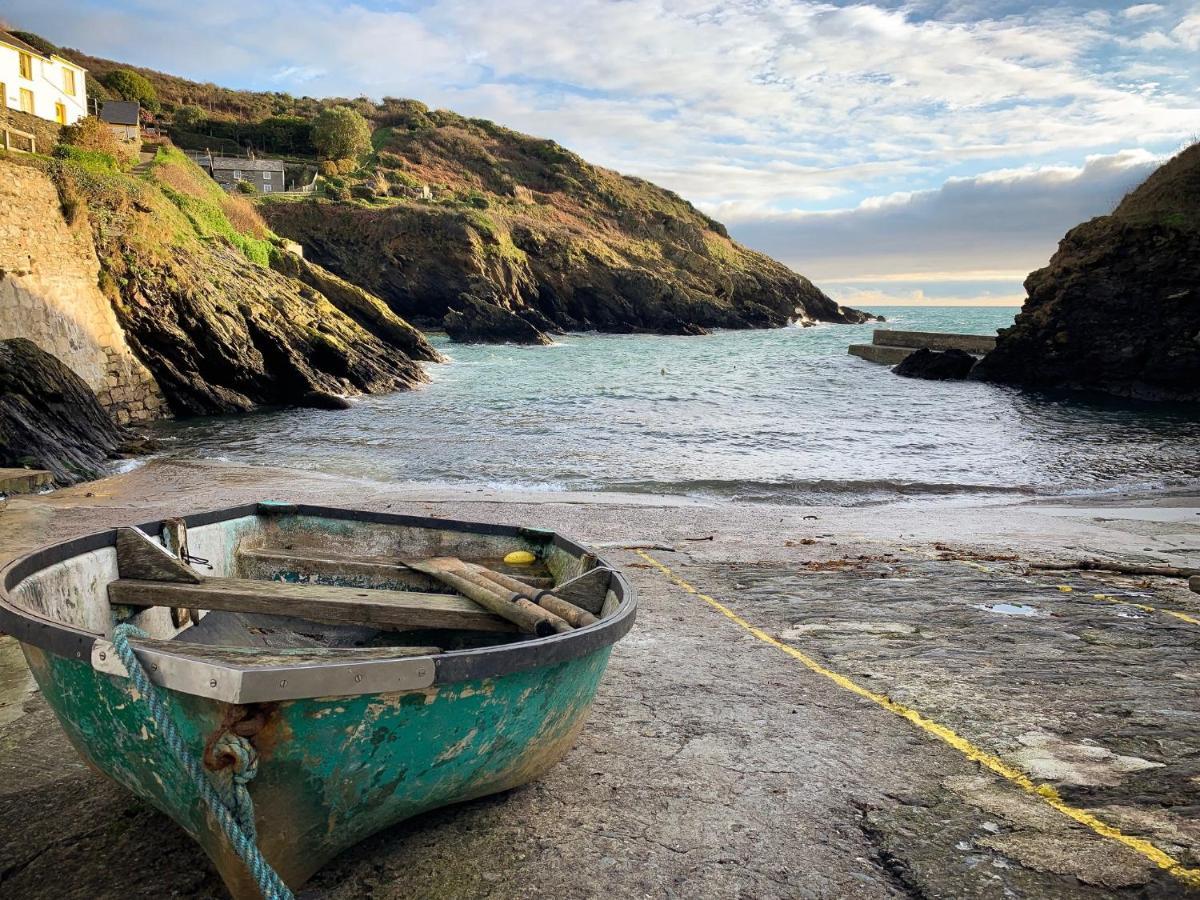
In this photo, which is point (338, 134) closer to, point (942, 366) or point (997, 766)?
point (942, 366)

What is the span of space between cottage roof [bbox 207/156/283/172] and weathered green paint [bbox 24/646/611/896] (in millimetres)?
73780

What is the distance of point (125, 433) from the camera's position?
15.5 meters

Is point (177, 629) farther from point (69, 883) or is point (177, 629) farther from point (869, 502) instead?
point (869, 502)

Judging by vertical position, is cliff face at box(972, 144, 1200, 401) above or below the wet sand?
above

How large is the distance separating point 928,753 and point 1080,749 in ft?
2.20

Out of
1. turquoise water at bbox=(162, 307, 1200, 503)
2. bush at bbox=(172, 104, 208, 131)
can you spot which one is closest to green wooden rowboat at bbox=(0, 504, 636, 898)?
turquoise water at bbox=(162, 307, 1200, 503)

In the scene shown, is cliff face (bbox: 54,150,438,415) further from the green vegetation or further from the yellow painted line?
the yellow painted line

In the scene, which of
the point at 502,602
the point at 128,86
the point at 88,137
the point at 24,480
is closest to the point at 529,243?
the point at 128,86

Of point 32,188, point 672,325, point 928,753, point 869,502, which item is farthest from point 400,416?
point 672,325

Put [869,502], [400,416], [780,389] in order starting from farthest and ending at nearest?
1. [780,389]
2. [400,416]
3. [869,502]

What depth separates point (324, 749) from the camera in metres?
2.56

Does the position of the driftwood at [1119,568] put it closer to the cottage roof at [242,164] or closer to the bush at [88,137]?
the bush at [88,137]

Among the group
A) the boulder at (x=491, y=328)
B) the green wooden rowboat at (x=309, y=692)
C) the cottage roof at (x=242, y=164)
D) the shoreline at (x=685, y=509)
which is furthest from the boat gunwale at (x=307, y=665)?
the cottage roof at (x=242, y=164)

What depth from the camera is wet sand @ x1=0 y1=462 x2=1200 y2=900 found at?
2947mm
